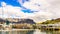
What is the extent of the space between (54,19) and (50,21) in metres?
0.08

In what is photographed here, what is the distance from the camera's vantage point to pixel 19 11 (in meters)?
2.26

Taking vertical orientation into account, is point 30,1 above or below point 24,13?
above


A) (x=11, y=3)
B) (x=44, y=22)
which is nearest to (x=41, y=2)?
(x=44, y=22)

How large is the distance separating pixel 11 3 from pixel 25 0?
9.3 inches

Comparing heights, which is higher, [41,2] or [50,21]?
A: [41,2]

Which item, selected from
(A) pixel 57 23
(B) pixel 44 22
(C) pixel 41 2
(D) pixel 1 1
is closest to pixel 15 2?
(D) pixel 1 1

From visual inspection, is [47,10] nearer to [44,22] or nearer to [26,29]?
[44,22]

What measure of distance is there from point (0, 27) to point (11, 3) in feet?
1.43

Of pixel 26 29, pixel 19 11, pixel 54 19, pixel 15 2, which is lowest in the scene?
pixel 26 29

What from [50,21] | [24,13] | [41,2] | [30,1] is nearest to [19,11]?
[24,13]

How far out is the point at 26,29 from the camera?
2227mm

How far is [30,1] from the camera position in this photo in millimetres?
2229

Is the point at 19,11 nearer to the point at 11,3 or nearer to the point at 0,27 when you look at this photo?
the point at 11,3

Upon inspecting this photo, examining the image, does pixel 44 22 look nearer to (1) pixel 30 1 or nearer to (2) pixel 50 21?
(2) pixel 50 21
